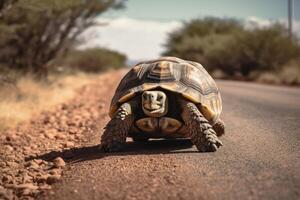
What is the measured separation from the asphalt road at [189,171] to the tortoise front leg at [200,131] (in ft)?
0.48

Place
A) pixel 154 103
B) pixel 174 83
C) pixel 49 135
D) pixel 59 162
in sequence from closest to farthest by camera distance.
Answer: pixel 59 162 < pixel 154 103 < pixel 174 83 < pixel 49 135

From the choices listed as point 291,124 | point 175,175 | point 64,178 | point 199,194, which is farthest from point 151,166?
point 291,124

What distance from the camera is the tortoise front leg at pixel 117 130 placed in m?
6.36

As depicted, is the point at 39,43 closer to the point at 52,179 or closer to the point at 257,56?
the point at 257,56

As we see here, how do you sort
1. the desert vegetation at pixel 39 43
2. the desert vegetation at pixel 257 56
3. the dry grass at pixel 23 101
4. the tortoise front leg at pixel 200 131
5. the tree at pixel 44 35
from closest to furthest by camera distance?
the tortoise front leg at pixel 200 131 < the dry grass at pixel 23 101 < the desert vegetation at pixel 39 43 < the tree at pixel 44 35 < the desert vegetation at pixel 257 56

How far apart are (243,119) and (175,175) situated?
197 inches

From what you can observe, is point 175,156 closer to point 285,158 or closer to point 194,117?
point 194,117

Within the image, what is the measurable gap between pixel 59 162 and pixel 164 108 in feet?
4.53

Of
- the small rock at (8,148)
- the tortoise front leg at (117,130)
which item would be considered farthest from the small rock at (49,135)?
the tortoise front leg at (117,130)

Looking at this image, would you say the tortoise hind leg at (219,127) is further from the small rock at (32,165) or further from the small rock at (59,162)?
the small rock at (32,165)

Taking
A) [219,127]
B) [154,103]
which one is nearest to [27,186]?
[154,103]

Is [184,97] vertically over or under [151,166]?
over

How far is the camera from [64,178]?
5.32 metres

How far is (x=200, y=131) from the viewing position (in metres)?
6.09
